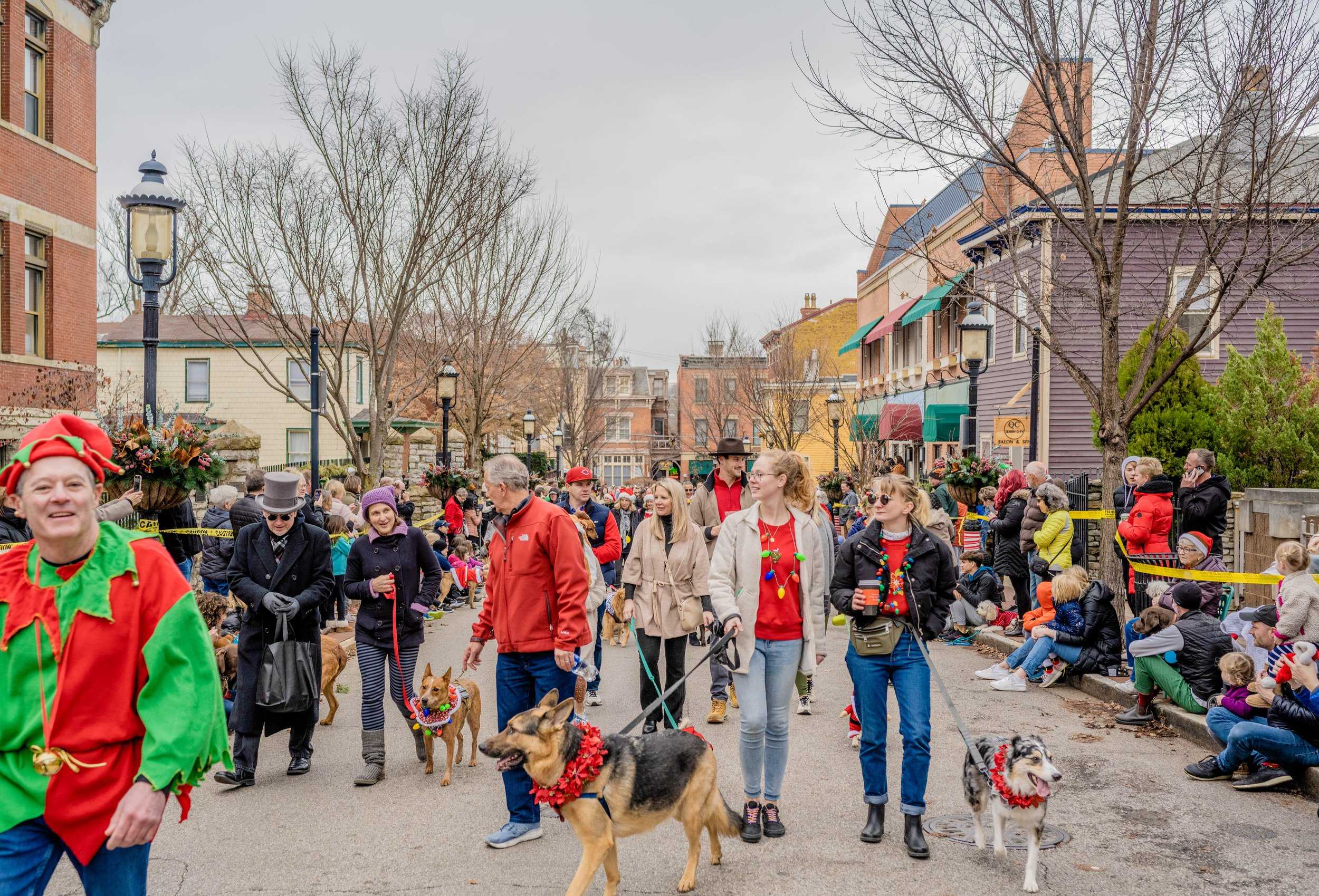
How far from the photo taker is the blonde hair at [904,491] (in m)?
5.84

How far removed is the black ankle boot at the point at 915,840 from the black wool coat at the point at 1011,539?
25.5 feet

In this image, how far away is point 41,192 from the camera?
18.5 metres

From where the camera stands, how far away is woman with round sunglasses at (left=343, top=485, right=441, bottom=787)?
7117mm

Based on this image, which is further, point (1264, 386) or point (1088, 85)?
point (1264, 386)

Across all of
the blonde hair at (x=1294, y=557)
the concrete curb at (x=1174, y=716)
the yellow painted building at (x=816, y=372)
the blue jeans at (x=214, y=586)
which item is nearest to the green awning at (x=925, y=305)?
the yellow painted building at (x=816, y=372)

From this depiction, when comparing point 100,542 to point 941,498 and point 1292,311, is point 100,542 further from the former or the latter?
point 1292,311

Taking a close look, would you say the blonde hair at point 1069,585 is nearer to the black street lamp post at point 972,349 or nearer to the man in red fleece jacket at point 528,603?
the man in red fleece jacket at point 528,603

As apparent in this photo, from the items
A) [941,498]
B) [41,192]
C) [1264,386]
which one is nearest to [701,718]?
[941,498]

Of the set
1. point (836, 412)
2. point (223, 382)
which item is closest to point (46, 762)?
point (836, 412)

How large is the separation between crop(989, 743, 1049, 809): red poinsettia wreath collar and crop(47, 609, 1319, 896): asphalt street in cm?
37

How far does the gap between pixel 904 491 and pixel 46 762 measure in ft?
14.0

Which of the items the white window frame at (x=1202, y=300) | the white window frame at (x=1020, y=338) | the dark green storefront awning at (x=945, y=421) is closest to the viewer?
the white window frame at (x=1202, y=300)

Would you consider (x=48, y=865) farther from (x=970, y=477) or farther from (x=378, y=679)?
(x=970, y=477)

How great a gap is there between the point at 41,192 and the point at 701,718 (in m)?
16.2
